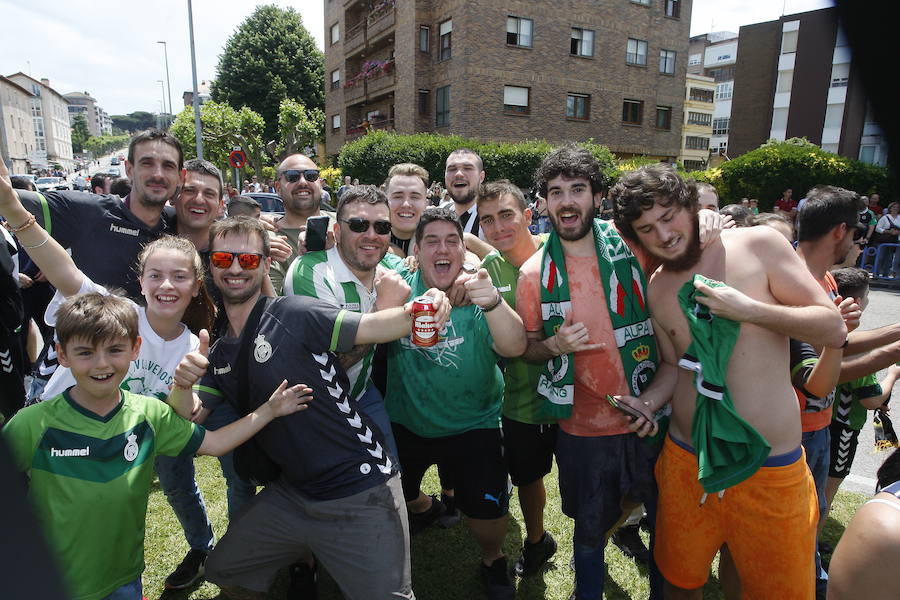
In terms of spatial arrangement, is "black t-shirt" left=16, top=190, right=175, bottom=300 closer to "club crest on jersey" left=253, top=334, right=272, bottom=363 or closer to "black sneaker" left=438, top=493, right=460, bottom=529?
"club crest on jersey" left=253, top=334, right=272, bottom=363

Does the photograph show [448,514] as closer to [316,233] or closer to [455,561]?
[455,561]

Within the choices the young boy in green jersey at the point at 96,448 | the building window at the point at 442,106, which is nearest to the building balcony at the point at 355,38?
the building window at the point at 442,106

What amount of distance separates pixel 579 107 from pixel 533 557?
2654 cm

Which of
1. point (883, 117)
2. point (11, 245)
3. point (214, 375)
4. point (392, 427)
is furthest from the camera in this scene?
point (11, 245)

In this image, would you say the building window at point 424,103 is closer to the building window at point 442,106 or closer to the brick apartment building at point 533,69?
the brick apartment building at point 533,69

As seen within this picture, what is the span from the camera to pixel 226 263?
2.79 metres

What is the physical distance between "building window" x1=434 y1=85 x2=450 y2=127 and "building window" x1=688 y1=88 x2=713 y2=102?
123 feet

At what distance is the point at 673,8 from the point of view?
28.3 metres

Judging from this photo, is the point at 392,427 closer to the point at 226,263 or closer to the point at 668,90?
the point at 226,263

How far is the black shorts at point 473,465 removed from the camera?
3221 millimetres

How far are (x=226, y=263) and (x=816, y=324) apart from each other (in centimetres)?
282

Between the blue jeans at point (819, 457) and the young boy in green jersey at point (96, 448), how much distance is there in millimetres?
3306

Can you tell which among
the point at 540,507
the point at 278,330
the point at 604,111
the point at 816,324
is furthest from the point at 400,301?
the point at 604,111

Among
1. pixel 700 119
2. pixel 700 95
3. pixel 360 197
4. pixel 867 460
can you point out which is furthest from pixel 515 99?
pixel 700 95
